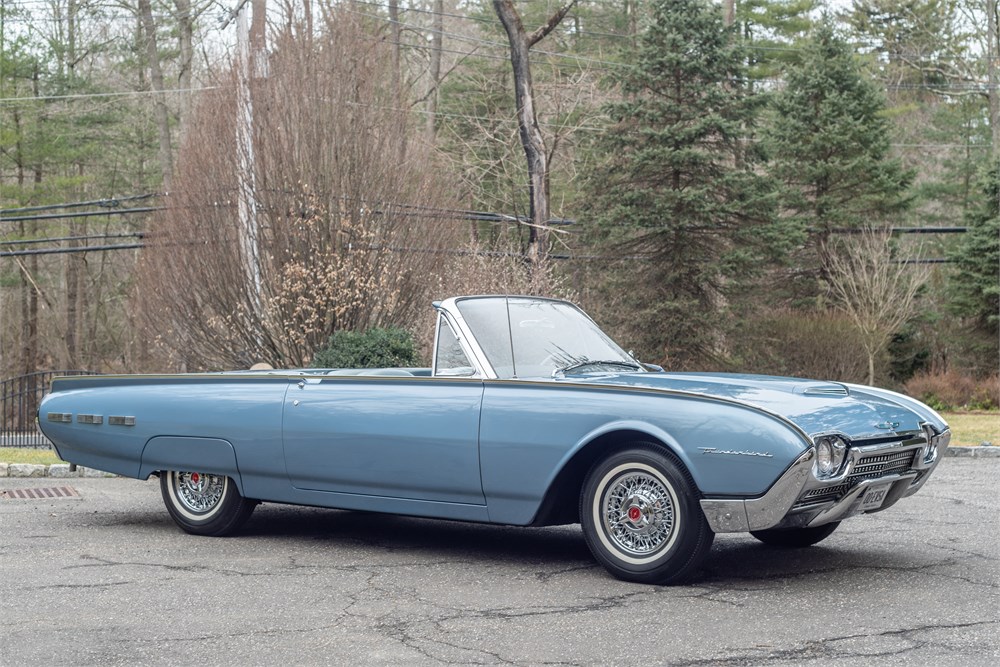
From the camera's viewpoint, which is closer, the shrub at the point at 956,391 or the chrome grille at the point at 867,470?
the chrome grille at the point at 867,470

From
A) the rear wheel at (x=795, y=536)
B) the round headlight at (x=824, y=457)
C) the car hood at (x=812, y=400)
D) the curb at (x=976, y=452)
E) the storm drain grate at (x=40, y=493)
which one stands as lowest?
the curb at (x=976, y=452)

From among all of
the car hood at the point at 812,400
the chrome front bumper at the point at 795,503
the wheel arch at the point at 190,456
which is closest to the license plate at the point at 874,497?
the chrome front bumper at the point at 795,503

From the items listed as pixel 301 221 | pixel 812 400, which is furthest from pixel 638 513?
pixel 301 221

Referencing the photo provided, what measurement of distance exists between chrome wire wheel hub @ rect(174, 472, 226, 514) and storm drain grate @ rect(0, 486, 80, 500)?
9.44ft

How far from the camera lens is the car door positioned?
693cm

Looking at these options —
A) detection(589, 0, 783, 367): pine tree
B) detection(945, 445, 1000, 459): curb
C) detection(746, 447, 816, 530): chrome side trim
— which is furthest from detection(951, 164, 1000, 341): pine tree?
detection(746, 447, 816, 530): chrome side trim

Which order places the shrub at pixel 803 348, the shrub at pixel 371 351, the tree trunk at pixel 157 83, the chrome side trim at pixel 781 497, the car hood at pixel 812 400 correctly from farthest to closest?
the tree trunk at pixel 157 83 < the shrub at pixel 803 348 < the shrub at pixel 371 351 < the car hood at pixel 812 400 < the chrome side trim at pixel 781 497

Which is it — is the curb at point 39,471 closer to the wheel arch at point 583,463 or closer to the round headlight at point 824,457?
the wheel arch at point 583,463

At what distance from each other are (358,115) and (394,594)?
37.0 feet

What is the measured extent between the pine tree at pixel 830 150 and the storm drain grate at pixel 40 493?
69.8ft

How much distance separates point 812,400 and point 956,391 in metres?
20.9

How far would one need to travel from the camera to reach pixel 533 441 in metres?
6.65

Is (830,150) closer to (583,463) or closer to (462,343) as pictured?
(462,343)

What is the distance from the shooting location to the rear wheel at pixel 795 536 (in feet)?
24.6
